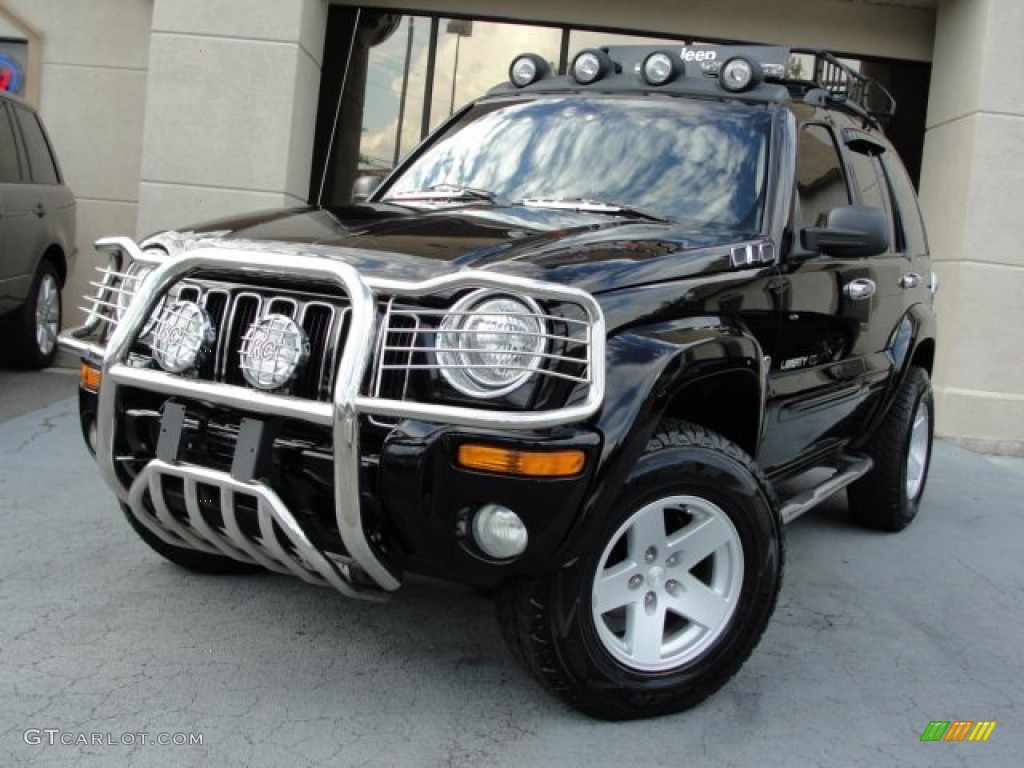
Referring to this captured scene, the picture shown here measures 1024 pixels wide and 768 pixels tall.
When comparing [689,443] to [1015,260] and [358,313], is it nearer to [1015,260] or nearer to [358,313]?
[358,313]

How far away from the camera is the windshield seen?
11.6 ft

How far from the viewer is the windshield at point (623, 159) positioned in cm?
354

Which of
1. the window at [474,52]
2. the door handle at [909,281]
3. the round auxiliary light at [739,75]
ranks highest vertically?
the window at [474,52]

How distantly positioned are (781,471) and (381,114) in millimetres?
6685

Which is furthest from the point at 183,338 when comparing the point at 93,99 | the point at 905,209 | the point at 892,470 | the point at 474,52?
the point at 93,99

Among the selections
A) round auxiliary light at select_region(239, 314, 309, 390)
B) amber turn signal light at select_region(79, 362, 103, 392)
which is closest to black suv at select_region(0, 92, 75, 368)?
amber turn signal light at select_region(79, 362, 103, 392)

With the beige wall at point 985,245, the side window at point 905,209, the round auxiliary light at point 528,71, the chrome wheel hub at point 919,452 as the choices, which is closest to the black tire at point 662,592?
the round auxiliary light at point 528,71

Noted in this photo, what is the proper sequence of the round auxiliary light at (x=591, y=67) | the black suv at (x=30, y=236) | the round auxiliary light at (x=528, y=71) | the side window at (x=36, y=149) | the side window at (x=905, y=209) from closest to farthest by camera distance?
the round auxiliary light at (x=591, y=67) < the round auxiliary light at (x=528, y=71) < the side window at (x=905, y=209) < the black suv at (x=30, y=236) < the side window at (x=36, y=149)

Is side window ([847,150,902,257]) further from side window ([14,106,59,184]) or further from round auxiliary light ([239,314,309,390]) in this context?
side window ([14,106,59,184])

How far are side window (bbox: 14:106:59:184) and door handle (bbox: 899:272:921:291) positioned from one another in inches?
242

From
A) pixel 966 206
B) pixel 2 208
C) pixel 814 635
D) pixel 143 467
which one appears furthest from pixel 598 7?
pixel 143 467

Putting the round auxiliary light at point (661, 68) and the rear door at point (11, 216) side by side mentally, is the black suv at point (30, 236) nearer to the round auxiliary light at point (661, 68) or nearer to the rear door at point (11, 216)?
the rear door at point (11, 216)

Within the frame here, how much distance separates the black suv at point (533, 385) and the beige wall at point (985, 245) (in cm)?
464

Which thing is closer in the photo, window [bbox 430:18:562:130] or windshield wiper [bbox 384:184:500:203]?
windshield wiper [bbox 384:184:500:203]
